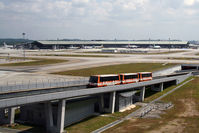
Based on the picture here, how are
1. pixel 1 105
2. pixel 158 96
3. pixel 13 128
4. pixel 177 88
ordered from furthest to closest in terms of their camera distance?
pixel 177 88 < pixel 158 96 < pixel 13 128 < pixel 1 105

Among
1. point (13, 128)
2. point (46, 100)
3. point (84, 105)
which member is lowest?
point (13, 128)

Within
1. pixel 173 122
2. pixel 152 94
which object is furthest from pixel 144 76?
pixel 173 122

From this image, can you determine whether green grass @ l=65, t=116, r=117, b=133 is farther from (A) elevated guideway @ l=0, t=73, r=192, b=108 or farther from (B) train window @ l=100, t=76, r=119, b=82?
(B) train window @ l=100, t=76, r=119, b=82

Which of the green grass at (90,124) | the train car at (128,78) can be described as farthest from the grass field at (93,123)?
the train car at (128,78)

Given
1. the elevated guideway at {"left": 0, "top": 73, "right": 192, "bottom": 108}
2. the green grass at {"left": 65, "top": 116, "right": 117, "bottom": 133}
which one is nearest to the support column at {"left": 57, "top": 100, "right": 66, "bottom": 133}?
the elevated guideway at {"left": 0, "top": 73, "right": 192, "bottom": 108}

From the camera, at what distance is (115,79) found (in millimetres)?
53438

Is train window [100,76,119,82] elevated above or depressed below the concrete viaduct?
above

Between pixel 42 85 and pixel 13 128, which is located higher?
pixel 42 85

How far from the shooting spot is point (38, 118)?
45.7 metres

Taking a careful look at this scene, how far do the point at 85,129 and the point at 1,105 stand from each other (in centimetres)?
1625

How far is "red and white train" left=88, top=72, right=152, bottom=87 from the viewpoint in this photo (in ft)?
162

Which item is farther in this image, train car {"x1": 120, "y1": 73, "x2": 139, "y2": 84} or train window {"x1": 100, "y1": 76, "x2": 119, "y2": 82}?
train car {"x1": 120, "y1": 73, "x2": 139, "y2": 84}

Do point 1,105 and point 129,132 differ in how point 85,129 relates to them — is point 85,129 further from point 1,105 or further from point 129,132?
point 1,105

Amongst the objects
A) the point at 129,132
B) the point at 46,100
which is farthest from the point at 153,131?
the point at 46,100
